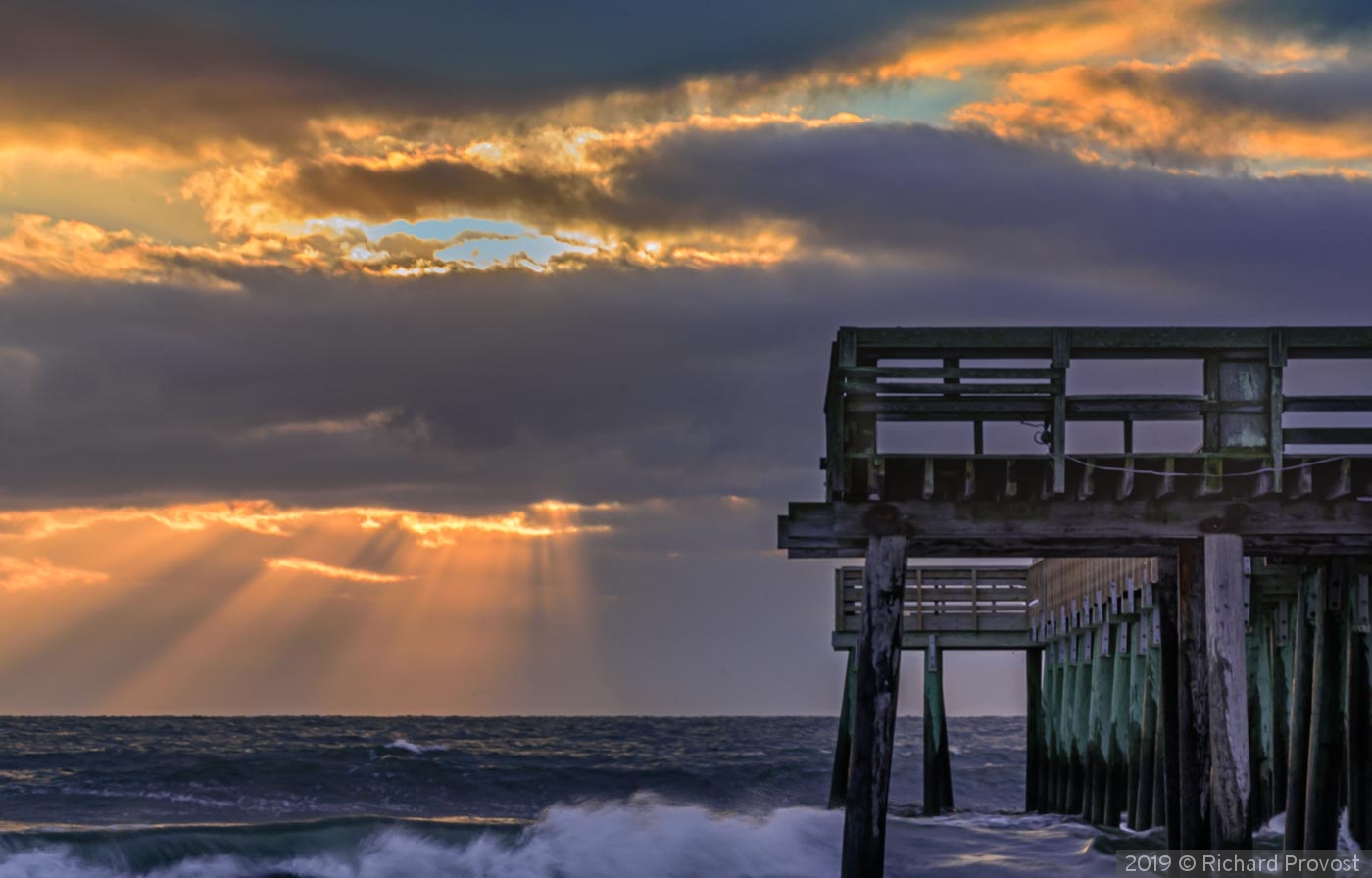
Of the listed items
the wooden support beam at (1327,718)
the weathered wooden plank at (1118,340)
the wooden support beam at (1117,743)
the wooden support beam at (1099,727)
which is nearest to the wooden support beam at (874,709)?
the weathered wooden plank at (1118,340)

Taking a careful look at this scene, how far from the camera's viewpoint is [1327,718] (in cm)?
1916

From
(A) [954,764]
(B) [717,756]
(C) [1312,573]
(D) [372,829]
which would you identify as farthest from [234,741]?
(C) [1312,573]

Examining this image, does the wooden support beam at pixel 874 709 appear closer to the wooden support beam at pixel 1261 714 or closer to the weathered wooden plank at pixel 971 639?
the wooden support beam at pixel 1261 714

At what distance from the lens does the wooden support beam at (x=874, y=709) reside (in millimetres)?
16422

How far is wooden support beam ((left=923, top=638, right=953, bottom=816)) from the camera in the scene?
36688mm

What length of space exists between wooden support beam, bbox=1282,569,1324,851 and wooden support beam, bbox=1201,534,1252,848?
10.1 ft

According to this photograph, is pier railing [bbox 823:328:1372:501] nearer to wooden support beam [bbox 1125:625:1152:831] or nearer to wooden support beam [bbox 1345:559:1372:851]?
wooden support beam [bbox 1345:559:1372:851]

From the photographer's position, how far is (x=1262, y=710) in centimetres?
2581

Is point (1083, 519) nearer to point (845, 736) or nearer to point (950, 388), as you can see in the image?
point (950, 388)

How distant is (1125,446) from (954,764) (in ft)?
180

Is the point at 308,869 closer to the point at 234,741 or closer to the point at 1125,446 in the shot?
the point at 1125,446

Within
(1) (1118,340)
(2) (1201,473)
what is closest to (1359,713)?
(2) (1201,473)

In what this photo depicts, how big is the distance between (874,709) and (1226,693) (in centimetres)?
351

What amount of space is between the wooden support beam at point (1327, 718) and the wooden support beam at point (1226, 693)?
2715 mm
